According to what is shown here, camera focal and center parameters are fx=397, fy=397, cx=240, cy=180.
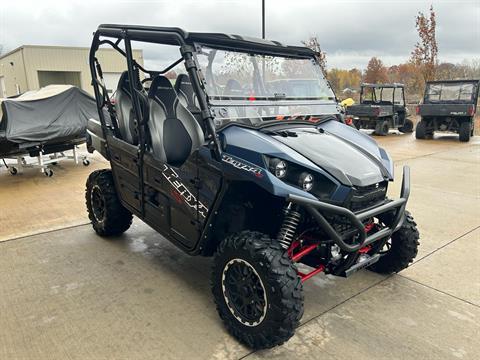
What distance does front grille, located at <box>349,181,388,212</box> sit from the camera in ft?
7.85

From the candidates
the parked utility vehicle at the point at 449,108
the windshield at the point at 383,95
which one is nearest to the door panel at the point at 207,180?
the parked utility vehicle at the point at 449,108

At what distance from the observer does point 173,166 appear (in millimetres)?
2900

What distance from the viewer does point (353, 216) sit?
2205 mm

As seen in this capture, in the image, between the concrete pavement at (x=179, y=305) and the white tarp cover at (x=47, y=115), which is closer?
the concrete pavement at (x=179, y=305)

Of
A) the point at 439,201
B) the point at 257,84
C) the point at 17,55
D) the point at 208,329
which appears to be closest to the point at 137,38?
the point at 257,84

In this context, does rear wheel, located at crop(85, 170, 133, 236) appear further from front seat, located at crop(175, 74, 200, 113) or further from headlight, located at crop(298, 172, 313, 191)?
headlight, located at crop(298, 172, 313, 191)

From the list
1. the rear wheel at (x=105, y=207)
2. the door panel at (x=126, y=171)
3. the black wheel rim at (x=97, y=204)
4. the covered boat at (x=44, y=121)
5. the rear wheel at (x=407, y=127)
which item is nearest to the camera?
the door panel at (x=126, y=171)

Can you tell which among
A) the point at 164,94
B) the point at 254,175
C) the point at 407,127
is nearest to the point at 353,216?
the point at 254,175

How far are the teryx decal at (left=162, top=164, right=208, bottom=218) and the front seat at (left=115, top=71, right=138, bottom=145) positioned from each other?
936 mm

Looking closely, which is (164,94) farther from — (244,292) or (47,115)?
(47,115)

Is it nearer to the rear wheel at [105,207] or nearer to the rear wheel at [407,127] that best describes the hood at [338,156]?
the rear wheel at [105,207]

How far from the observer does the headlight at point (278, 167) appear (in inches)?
90.0

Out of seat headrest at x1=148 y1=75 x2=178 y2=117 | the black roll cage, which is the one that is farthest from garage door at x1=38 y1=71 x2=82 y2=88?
seat headrest at x1=148 y1=75 x2=178 y2=117

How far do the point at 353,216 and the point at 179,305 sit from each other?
4.63 feet
